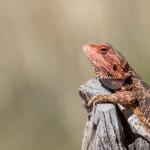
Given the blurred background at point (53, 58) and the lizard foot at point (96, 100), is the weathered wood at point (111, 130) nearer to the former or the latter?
the lizard foot at point (96, 100)

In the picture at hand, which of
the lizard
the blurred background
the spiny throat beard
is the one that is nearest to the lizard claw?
the lizard

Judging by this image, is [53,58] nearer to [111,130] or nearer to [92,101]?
[92,101]

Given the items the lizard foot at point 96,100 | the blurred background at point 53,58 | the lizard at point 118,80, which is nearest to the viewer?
the lizard foot at point 96,100

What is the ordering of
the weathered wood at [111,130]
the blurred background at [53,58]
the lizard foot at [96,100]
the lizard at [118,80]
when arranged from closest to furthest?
the weathered wood at [111,130] → the lizard foot at [96,100] → the lizard at [118,80] → the blurred background at [53,58]

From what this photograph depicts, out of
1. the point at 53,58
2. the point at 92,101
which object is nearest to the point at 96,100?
the point at 92,101

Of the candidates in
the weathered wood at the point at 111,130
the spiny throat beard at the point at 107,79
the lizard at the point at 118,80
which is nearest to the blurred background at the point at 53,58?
the lizard at the point at 118,80

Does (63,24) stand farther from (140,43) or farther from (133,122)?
(133,122)
